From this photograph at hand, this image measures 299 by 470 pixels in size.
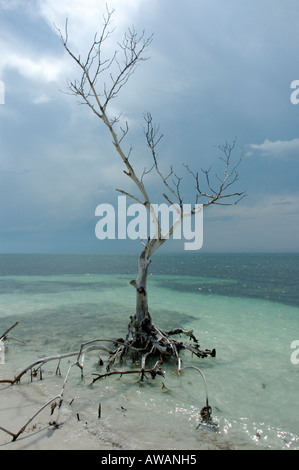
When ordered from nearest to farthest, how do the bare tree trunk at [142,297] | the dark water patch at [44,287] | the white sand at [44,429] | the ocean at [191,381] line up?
the white sand at [44,429], the ocean at [191,381], the bare tree trunk at [142,297], the dark water patch at [44,287]

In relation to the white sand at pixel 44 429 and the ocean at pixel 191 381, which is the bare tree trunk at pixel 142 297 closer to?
the ocean at pixel 191 381

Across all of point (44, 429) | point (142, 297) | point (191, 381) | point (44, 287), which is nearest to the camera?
point (44, 429)

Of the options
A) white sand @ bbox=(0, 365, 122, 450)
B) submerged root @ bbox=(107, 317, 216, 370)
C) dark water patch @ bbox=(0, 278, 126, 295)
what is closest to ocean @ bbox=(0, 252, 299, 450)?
white sand @ bbox=(0, 365, 122, 450)

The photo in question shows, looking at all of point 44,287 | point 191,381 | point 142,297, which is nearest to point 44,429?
point 191,381

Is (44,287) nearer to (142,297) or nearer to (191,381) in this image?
(142,297)

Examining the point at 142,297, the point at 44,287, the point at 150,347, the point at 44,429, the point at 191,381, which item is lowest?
the point at 44,287

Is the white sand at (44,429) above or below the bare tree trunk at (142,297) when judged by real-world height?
below

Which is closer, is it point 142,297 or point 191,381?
point 191,381

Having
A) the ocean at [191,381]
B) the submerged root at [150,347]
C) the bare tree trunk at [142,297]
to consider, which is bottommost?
the ocean at [191,381]

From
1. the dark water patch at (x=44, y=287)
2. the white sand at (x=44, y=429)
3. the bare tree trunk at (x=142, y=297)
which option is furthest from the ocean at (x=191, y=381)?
the dark water patch at (x=44, y=287)

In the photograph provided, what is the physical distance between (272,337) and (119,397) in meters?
9.23
